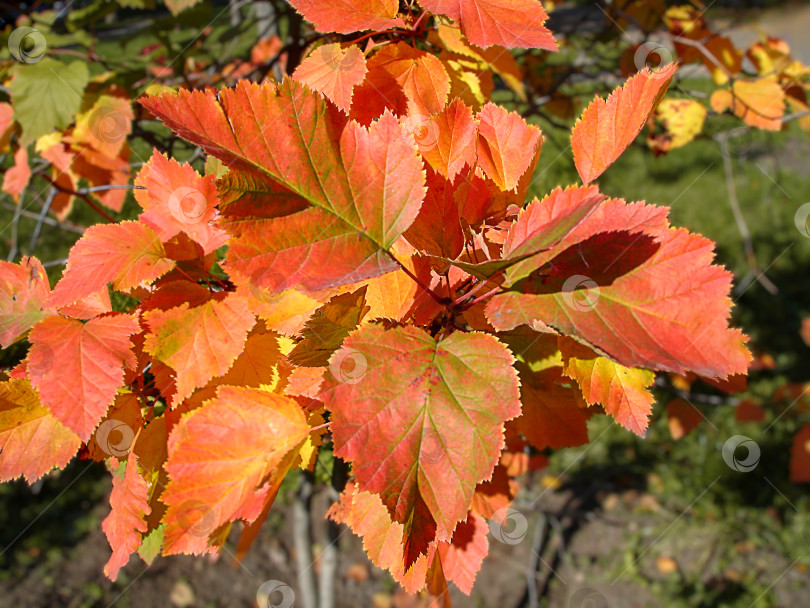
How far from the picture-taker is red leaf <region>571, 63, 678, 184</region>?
1.99 ft

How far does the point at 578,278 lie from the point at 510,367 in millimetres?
116

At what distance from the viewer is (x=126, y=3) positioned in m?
1.78

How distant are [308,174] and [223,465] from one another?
1.09 feet

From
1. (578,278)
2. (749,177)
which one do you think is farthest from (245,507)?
(749,177)

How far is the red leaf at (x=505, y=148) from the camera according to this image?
80 cm

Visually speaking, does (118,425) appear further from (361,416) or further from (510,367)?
(510,367)

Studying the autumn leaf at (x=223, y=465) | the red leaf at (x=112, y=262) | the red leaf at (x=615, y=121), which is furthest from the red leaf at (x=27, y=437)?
the red leaf at (x=615, y=121)
